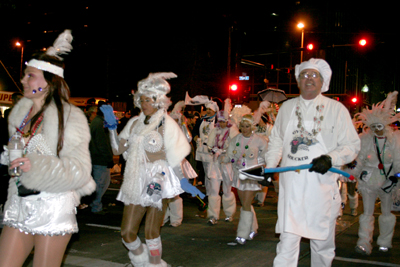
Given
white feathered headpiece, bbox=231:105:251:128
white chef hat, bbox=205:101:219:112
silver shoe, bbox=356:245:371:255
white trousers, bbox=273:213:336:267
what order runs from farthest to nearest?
white chef hat, bbox=205:101:219:112
white feathered headpiece, bbox=231:105:251:128
silver shoe, bbox=356:245:371:255
white trousers, bbox=273:213:336:267

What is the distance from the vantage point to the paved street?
5.36 meters

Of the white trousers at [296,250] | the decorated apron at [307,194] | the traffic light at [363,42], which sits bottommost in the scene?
the white trousers at [296,250]

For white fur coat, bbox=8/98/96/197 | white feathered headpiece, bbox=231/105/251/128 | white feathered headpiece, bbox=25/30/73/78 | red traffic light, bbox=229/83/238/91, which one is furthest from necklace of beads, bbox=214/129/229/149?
red traffic light, bbox=229/83/238/91

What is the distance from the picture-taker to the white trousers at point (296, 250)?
3982 millimetres

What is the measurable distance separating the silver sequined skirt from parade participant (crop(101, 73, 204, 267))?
1.63 m

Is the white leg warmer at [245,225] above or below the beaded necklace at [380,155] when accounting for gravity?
below

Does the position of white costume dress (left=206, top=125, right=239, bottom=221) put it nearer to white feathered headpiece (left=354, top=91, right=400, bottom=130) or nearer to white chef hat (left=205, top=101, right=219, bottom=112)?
white chef hat (left=205, top=101, right=219, bottom=112)

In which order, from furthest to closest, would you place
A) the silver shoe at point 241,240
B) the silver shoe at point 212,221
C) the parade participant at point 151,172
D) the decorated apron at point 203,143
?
the decorated apron at point 203,143 < the silver shoe at point 212,221 < the silver shoe at point 241,240 < the parade participant at point 151,172

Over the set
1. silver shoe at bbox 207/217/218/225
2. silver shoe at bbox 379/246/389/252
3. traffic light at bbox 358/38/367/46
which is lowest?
silver shoe at bbox 207/217/218/225

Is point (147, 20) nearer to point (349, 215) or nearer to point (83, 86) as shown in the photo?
point (83, 86)

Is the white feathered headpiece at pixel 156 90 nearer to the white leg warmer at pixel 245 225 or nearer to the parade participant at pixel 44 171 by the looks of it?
the parade participant at pixel 44 171

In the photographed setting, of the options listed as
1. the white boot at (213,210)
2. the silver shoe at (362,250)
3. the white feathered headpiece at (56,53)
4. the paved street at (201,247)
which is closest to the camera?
the white feathered headpiece at (56,53)

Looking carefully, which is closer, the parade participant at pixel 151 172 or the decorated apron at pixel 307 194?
the decorated apron at pixel 307 194

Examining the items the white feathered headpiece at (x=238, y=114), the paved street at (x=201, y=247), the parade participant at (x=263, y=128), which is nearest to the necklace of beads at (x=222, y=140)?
the white feathered headpiece at (x=238, y=114)
